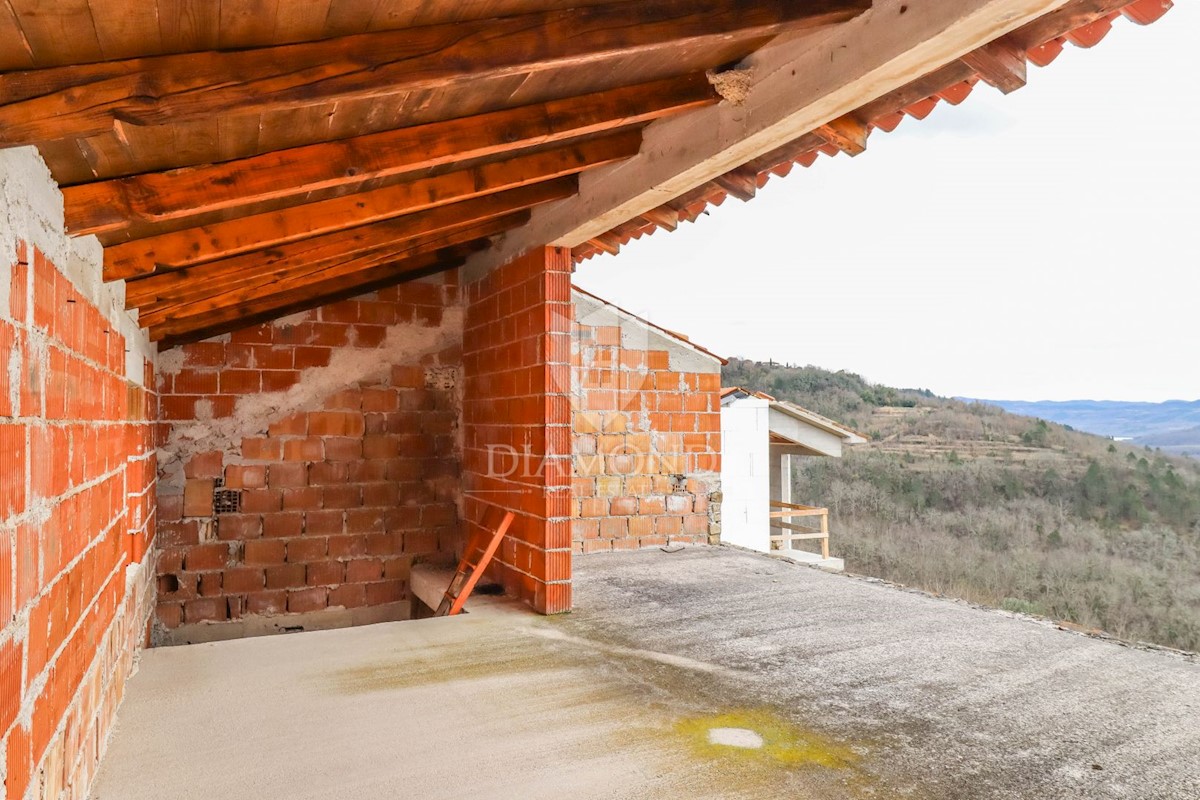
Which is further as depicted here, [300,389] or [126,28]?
[300,389]

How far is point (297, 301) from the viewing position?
4230mm

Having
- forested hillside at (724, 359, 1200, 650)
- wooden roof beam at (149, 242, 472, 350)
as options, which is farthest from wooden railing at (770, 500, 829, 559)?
wooden roof beam at (149, 242, 472, 350)

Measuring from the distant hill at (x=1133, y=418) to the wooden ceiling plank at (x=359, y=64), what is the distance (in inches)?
968

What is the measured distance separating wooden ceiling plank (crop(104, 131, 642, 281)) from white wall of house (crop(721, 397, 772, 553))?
744cm

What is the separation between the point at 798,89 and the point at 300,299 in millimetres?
3141

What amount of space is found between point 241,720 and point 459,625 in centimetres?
124

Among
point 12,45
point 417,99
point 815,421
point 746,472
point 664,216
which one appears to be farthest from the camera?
point 815,421

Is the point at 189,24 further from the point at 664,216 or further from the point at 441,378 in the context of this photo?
the point at 441,378

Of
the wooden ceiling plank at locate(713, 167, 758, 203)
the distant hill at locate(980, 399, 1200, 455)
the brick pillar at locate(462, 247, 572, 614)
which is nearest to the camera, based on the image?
the wooden ceiling plank at locate(713, 167, 758, 203)

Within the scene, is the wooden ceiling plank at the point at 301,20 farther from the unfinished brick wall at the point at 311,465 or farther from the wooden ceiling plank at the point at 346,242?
the unfinished brick wall at the point at 311,465

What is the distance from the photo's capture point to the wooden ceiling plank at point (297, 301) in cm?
390

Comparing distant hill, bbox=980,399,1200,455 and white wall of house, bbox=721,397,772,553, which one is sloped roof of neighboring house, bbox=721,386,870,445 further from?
distant hill, bbox=980,399,1200,455

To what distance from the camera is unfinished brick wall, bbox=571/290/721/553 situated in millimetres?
5895

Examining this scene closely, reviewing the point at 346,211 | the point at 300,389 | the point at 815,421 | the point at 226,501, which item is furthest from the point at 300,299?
the point at 815,421
